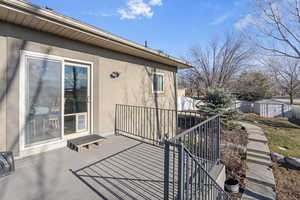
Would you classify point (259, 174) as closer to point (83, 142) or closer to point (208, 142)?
point (208, 142)

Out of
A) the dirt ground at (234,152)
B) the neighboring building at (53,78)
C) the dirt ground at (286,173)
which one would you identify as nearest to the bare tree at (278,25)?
the dirt ground at (286,173)

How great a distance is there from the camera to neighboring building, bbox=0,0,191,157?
2.85 metres

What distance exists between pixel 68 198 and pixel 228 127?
6762mm

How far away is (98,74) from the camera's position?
434cm

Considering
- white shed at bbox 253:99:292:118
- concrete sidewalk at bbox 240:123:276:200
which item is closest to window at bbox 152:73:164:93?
concrete sidewalk at bbox 240:123:276:200

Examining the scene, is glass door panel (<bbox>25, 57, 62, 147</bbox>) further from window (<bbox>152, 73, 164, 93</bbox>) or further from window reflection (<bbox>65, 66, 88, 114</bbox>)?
window (<bbox>152, 73, 164, 93</bbox>)

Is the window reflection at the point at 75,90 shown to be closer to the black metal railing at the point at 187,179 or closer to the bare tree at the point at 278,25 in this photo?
the black metal railing at the point at 187,179

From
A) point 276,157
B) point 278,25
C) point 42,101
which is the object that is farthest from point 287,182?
point 278,25

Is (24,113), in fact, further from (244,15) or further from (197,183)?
(244,15)

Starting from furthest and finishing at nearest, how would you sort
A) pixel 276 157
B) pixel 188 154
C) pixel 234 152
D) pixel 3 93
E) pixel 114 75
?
pixel 234 152 → pixel 114 75 → pixel 276 157 → pixel 3 93 → pixel 188 154

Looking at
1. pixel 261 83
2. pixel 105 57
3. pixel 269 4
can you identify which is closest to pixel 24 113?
pixel 105 57

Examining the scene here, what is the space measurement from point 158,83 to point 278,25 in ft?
24.6

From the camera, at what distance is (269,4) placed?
7.92 metres

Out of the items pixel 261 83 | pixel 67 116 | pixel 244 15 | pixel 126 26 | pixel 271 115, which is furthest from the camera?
pixel 261 83
